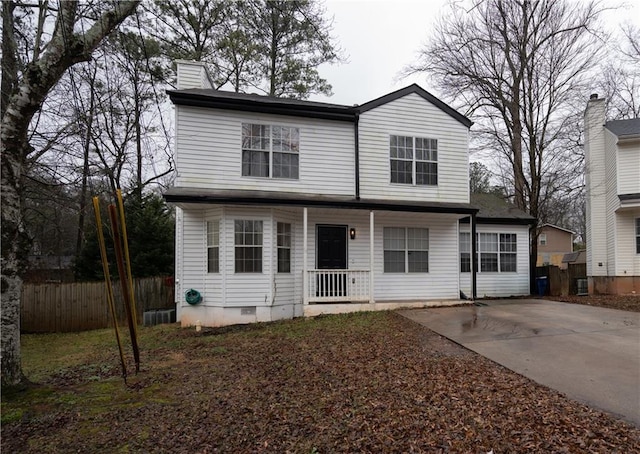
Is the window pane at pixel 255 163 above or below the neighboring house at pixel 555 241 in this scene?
above

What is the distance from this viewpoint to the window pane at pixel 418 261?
11287 mm

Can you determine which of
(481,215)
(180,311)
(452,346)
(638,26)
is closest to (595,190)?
(481,215)

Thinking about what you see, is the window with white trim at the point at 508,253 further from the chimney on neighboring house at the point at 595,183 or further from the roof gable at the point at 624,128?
the roof gable at the point at 624,128

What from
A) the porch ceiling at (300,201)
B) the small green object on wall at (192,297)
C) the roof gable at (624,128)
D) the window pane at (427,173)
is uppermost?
the roof gable at (624,128)

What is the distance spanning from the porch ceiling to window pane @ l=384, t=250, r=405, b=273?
1.54 metres

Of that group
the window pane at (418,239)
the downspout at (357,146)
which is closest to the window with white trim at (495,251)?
the window pane at (418,239)

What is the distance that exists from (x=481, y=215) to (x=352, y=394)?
1071 centimetres

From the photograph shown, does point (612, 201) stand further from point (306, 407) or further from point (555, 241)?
point (555, 241)

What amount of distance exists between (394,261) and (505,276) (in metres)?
5.25

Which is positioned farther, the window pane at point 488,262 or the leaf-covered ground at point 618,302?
the window pane at point 488,262

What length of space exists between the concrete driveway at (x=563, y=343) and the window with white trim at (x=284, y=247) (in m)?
3.65

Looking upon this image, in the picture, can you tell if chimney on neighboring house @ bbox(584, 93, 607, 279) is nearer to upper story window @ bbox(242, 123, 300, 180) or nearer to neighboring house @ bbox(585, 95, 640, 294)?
neighboring house @ bbox(585, 95, 640, 294)

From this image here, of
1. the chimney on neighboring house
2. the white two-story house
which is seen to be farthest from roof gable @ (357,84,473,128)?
the chimney on neighboring house

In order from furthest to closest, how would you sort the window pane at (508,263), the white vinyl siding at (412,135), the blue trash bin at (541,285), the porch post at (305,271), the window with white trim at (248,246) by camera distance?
the blue trash bin at (541,285) → the window pane at (508,263) → the white vinyl siding at (412,135) → the porch post at (305,271) → the window with white trim at (248,246)
